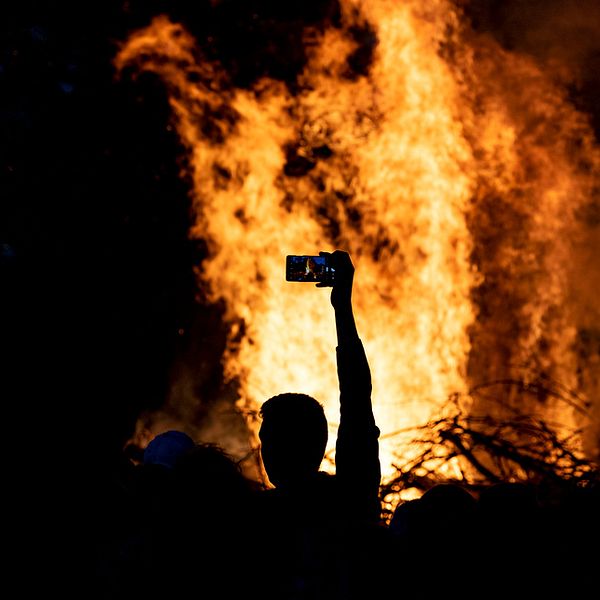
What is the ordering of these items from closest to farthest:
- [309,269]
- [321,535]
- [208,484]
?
[321,535]
[208,484]
[309,269]

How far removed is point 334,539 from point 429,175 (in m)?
4.37

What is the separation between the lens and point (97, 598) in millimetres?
1397

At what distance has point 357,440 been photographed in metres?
1.68

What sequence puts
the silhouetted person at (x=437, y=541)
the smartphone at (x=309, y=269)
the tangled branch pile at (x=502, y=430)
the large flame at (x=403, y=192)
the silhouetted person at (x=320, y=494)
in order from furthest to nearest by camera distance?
1. the large flame at (x=403, y=192)
2. the tangled branch pile at (x=502, y=430)
3. the smartphone at (x=309, y=269)
4. the silhouetted person at (x=437, y=541)
5. the silhouetted person at (x=320, y=494)

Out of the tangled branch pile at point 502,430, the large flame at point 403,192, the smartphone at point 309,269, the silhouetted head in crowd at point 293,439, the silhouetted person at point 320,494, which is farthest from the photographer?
the large flame at point 403,192

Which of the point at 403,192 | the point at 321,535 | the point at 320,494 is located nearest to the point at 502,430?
the point at 403,192

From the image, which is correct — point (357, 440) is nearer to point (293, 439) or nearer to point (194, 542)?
point (293, 439)

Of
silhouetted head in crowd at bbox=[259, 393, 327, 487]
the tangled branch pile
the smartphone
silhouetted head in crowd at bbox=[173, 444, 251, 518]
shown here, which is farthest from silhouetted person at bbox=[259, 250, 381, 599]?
the tangled branch pile

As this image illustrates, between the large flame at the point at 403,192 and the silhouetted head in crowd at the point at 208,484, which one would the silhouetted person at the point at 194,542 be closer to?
the silhouetted head in crowd at the point at 208,484

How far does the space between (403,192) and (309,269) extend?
2.93m

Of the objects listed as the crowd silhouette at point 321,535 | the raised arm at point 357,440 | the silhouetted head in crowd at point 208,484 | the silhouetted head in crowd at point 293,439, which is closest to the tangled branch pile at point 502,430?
the crowd silhouette at point 321,535

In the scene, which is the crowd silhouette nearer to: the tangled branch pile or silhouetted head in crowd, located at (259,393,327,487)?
silhouetted head in crowd, located at (259,393,327,487)

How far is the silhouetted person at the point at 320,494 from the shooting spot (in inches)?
53.1

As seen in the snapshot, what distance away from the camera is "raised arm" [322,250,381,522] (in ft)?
5.30
